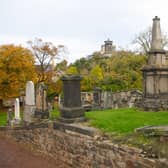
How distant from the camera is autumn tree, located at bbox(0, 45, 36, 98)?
23.0m

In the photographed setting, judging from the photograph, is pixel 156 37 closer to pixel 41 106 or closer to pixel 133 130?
pixel 133 130

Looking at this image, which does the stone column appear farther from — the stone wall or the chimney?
the stone wall

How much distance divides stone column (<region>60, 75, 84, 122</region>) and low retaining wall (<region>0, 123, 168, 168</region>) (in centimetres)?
57

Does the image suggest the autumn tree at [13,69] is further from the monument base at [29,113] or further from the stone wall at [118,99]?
the monument base at [29,113]

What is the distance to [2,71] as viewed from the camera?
2300 cm

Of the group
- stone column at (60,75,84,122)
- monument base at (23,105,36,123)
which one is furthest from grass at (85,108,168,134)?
monument base at (23,105,36,123)

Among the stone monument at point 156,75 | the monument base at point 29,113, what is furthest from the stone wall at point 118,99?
the stone monument at point 156,75

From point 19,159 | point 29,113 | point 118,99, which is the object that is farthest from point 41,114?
point 118,99

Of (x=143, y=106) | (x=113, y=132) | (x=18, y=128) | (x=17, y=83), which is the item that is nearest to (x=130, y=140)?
(x=113, y=132)

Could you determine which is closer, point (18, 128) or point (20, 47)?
point (18, 128)

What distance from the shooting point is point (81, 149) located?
7.71 m

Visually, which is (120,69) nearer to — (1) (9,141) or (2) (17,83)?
(2) (17,83)

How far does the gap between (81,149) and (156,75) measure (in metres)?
4.70

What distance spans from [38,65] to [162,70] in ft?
82.7
